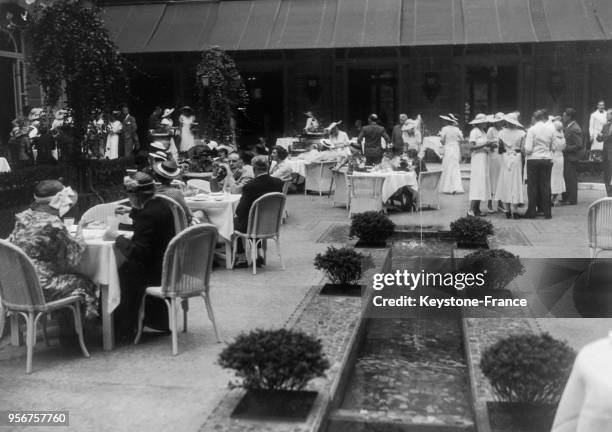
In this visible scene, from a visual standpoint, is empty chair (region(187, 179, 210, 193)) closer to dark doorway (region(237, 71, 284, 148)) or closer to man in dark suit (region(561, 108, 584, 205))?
man in dark suit (region(561, 108, 584, 205))

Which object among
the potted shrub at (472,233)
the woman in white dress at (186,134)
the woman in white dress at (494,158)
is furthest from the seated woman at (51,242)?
the woman in white dress at (186,134)

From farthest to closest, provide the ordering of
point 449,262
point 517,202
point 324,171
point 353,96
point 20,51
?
point 353,96 < point 20,51 < point 324,171 < point 517,202 < point 449,262

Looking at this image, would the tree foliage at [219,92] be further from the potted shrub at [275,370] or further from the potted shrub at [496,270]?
the potted shrub at [275,370]

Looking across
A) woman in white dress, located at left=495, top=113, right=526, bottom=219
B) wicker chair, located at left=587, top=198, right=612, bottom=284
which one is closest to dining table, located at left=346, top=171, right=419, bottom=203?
woman in white dress, located at left=495, top=113, right=526, bottom=219

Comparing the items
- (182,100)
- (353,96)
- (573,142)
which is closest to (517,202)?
(573,142)

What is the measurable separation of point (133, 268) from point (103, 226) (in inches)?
34.8

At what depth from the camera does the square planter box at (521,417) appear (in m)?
4.22

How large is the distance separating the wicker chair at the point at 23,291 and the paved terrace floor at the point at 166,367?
354 millimetres

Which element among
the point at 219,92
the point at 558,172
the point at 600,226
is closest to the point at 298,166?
the point at 219,92

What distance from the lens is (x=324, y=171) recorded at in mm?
16578

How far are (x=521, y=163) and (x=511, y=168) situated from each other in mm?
373

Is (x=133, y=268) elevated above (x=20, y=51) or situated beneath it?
situated beneath

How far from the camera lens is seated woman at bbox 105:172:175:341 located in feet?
20.0

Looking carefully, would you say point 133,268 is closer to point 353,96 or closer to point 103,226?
point 103,226
